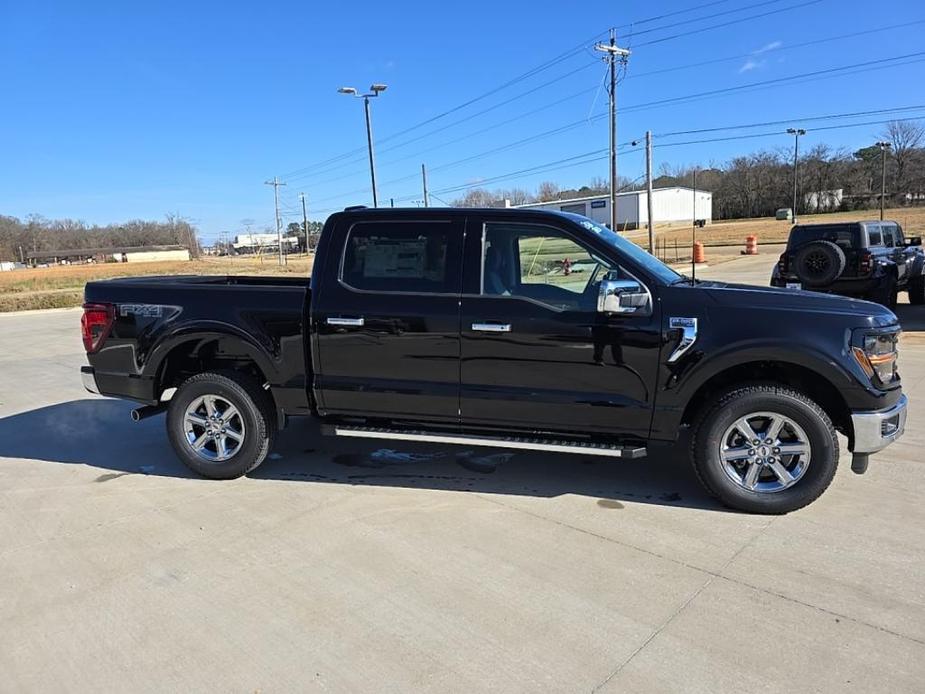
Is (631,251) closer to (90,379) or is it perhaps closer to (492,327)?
(492,327)

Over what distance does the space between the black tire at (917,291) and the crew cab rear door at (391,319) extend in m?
13.0

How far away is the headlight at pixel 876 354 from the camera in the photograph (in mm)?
3867

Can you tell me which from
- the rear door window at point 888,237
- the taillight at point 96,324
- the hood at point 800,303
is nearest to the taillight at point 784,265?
the rear door window at point 888,237

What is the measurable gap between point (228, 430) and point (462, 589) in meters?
2.45

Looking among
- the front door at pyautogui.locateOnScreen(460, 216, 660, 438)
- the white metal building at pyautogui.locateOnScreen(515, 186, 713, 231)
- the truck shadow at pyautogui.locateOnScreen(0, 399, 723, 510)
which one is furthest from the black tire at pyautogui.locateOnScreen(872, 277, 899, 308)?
the white metal building at pyautogui.locateOnScreen(515, 186, 713, 231)

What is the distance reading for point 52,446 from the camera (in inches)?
236

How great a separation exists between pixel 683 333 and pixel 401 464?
2.41 meters

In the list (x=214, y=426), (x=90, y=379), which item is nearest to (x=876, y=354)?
(x=214, y=426)

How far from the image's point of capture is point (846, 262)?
39.3ft

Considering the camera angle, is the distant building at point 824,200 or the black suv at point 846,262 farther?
the distant building at point 824,200

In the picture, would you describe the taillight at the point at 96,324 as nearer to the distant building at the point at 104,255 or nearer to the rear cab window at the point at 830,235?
the rear cab window at the point at 830,235

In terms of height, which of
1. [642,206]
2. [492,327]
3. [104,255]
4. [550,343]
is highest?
[642,206]

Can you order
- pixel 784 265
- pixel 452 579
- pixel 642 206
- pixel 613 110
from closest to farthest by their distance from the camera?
pixel 452 579 < pixel 784 265 < pixel 613 110 < pixel 642 206

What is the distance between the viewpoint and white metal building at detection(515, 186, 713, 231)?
97000 mm
